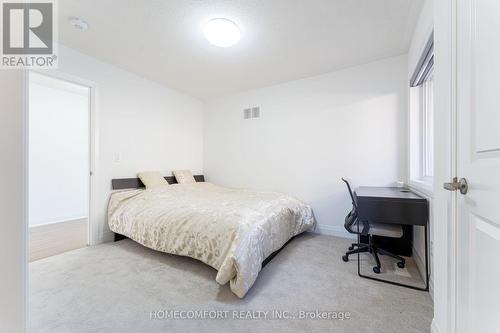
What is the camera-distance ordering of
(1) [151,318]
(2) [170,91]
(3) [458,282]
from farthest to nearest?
(2) [170,91] < (1) [151,318] < (3) [458,282]

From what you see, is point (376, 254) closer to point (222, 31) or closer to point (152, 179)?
point (222, 31)

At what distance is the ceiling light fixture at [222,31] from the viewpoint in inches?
77.0

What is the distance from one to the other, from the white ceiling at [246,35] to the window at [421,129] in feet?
1.75

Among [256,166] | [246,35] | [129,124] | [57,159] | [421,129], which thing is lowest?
[256,166]

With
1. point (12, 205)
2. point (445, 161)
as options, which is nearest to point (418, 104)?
point (445, 161)

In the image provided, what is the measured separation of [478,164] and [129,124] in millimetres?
3635

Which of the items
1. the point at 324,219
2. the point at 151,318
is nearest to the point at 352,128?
the point at 324,219

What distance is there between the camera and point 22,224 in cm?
69

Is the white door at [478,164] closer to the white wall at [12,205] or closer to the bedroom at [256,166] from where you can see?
the bedroom at [256,166]

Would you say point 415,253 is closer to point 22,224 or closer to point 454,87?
point 454,87

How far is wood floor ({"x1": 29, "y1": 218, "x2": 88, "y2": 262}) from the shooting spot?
2.48 meters

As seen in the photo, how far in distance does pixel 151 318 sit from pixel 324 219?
8.24ft

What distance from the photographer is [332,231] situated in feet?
10.0

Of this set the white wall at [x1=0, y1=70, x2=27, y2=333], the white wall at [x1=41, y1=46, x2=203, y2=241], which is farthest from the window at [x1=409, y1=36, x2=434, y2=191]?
the white wall at [x1=41, y1=46, x2=203, y2=241]
